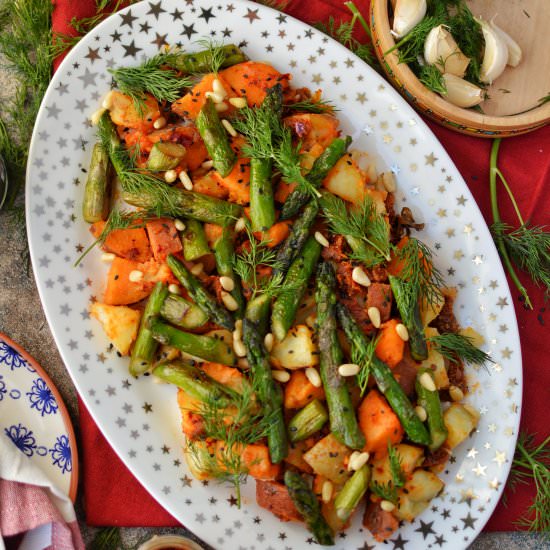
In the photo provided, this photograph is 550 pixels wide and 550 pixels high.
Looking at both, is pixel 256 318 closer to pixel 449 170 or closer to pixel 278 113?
pixel 278 113

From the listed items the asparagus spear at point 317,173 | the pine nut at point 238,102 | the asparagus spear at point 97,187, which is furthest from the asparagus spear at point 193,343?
the pine nut at point 238,102

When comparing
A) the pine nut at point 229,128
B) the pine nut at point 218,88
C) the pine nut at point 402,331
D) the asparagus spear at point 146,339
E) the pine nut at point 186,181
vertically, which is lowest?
the asparagus spear at point 146,339

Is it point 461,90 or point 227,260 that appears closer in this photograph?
point 227,260

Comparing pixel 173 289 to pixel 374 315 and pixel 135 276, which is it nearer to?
pixel 135 276

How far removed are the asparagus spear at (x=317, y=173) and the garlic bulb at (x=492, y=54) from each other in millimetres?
1150

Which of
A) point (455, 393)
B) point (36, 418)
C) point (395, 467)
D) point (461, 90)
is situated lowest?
point (36, 418)

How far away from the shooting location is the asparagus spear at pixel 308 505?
11.5ft

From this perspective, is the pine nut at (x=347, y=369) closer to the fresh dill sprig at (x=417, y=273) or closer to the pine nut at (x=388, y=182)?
the fresh dill sprig at (x=417, y=273)

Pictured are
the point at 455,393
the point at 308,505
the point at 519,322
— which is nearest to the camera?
the point at 308,505

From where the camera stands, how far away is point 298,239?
3678 millimetres

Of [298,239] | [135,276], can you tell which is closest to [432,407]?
[298,239]

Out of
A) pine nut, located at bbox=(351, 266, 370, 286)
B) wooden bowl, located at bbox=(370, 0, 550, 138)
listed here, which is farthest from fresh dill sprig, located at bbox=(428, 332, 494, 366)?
wooden bowl, located at bbox=(370, 0, 550, 138)

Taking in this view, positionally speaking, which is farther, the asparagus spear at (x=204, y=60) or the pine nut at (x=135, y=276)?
the asparagus spear at (x=204, y=60)

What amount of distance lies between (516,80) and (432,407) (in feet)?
7.51
